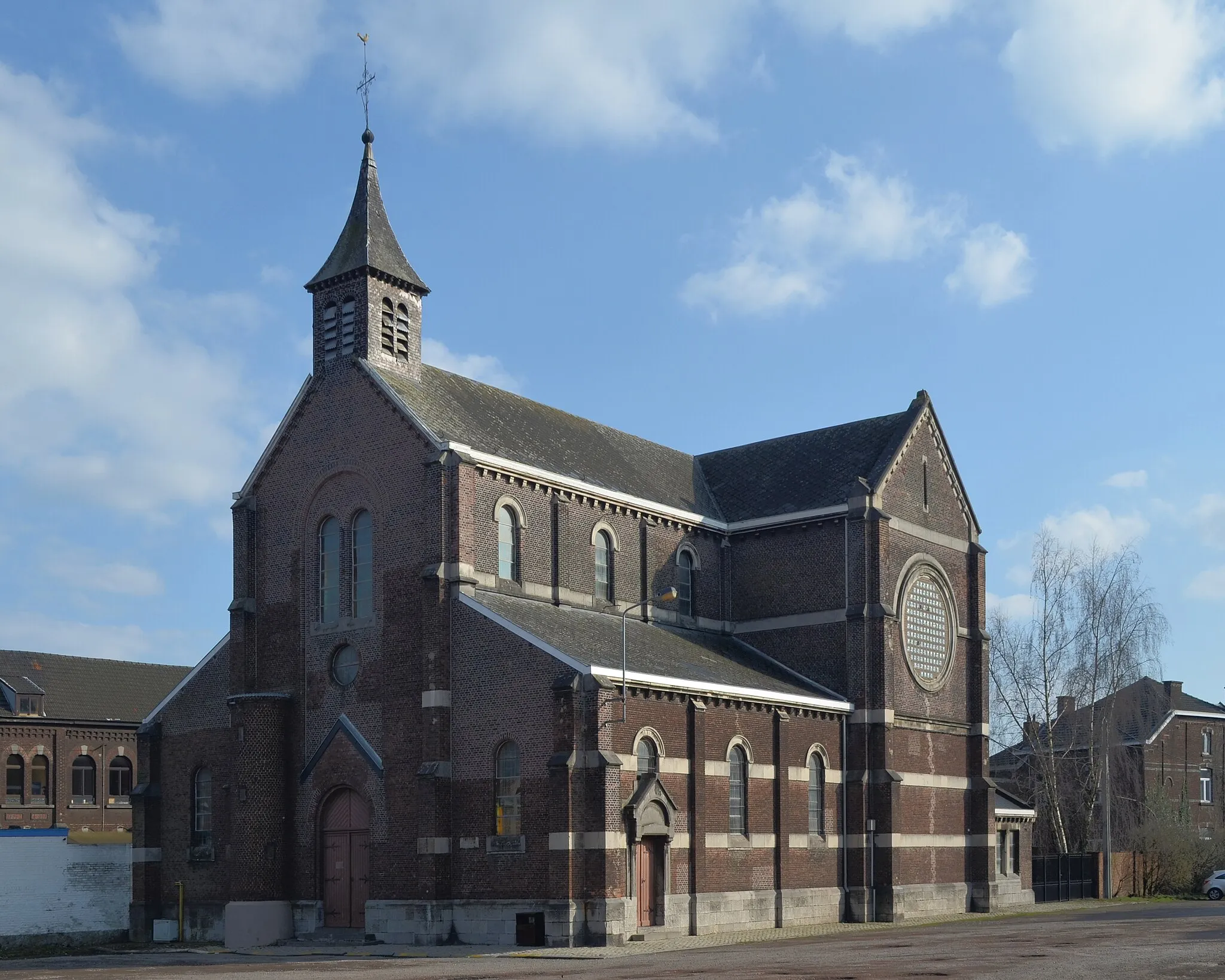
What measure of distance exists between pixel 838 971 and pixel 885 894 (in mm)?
19496

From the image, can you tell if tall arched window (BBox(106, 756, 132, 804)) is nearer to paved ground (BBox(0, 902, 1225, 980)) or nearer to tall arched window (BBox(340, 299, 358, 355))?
paved ground (BBox(0, 902, 1225, 980))

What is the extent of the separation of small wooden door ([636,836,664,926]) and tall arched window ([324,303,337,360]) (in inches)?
656

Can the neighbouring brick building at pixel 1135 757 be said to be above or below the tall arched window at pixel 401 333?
below

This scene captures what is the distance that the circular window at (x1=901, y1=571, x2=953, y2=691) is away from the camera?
151 ft

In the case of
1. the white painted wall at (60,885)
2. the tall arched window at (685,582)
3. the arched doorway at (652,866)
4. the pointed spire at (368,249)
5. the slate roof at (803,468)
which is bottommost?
the white painted wall at (60,885)

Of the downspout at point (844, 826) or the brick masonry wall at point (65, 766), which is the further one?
the brick masonry wall at point (65, 766)

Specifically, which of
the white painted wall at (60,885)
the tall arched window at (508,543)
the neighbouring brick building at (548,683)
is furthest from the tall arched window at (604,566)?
the white painted wall at (60,885)

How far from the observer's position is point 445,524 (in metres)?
37.4

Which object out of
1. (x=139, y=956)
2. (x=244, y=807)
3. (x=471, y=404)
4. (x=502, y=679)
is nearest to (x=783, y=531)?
(x=471, y=404)

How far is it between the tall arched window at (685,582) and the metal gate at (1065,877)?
17886mm

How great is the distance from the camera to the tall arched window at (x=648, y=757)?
3562cm

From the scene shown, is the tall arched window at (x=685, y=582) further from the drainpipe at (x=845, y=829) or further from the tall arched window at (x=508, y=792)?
the tall arched window at (x=508, y=792)

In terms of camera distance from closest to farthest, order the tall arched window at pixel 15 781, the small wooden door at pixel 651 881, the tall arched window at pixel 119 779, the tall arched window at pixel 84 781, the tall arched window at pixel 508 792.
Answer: the tall arched window at pixel 508 792 < the small wooden door at pixel 651 881 < the tall arched window at pixel 15 781 < the tall arched window at pixel 84 781 < the tall arched window at pixel 119 779

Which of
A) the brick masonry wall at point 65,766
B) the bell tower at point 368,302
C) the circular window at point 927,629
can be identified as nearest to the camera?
the bell tower at point 368,302
